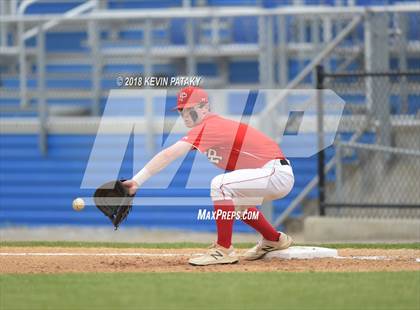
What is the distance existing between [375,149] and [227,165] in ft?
18.1

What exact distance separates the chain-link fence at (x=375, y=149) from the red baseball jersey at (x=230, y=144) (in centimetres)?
529

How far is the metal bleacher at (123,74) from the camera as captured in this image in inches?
661

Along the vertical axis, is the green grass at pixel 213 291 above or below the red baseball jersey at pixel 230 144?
below

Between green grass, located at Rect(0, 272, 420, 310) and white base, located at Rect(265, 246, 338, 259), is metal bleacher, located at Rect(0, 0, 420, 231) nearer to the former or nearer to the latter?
white base, located at Rect(265, 246, 338, 259)

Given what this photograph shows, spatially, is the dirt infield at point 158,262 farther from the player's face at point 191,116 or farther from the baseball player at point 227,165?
the player's face at point 191,116

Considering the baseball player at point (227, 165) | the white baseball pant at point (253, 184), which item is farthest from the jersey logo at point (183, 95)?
the white baseball pant at point (253, 184)

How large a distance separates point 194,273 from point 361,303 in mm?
1925

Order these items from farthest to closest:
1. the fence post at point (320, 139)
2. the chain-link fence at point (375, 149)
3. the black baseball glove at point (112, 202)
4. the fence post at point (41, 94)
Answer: the fence post at point (41, 94) → the chain-link fence at point (375, 149) → the fence post at point (320, 139) → the black baseball glove at point (112, 202)

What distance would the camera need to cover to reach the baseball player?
9.95 meters

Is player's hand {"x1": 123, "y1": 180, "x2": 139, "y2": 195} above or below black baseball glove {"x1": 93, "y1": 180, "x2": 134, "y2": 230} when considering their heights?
above

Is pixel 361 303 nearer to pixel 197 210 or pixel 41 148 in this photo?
pixel 197 210

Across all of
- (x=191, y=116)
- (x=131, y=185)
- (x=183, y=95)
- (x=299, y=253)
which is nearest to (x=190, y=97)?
(x=183, y=95)

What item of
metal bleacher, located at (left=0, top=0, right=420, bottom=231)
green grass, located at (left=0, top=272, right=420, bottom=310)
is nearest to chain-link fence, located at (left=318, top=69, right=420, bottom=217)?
metal bleacher, located at (left=0, top=0, right=420, bottom=231)

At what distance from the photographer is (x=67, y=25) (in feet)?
60.1
